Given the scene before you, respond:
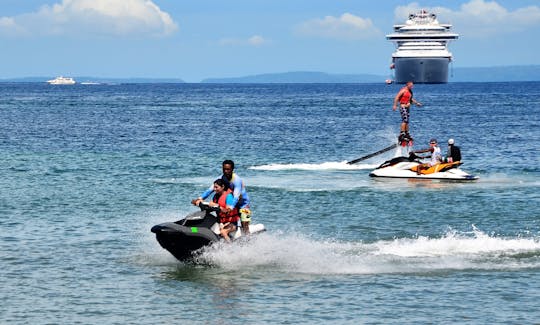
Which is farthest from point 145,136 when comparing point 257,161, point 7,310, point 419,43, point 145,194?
point 419,43

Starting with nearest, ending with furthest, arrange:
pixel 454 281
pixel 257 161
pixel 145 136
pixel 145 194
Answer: pixel 454 281
pixel 145 194
pixel 257 161
pixel 145 136

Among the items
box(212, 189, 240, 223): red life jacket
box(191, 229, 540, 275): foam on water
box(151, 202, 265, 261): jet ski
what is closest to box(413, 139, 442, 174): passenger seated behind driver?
box(191, 229, 540, 275): foam on water

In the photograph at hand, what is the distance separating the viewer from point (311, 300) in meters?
16.7

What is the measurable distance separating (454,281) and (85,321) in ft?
22.3

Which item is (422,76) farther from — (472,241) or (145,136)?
(472,241)

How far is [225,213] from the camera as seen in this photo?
18.5 meters

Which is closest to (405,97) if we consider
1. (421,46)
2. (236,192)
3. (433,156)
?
(433,156)

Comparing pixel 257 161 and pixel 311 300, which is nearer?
pixel 311 300

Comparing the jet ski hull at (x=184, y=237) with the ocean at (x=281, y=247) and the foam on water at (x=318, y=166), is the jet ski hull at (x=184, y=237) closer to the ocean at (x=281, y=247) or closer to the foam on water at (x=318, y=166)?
the ocean at (x=281, y=247)

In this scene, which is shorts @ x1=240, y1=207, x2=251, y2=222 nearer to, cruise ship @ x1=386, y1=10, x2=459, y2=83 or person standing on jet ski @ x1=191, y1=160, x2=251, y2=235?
person standing on jet ski @ x1=191, y1=160, x2=251, y2=235

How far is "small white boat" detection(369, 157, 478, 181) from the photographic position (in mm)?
33844

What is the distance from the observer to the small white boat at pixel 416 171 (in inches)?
1332

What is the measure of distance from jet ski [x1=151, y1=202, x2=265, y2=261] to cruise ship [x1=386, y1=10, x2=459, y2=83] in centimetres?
15541

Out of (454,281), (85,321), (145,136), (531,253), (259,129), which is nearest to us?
(85,321)
